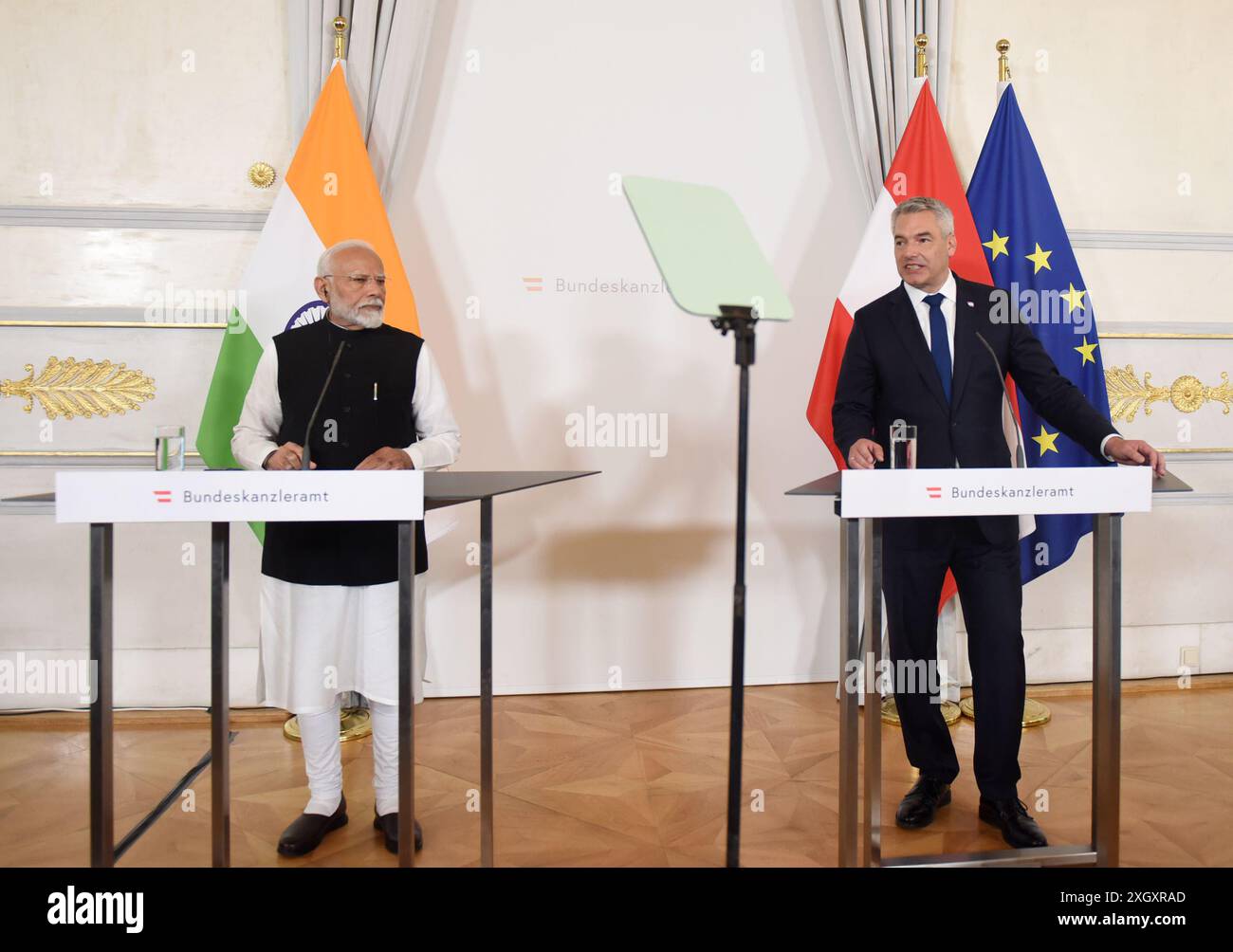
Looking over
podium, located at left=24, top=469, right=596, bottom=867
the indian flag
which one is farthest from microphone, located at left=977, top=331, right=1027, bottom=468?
the indian flag

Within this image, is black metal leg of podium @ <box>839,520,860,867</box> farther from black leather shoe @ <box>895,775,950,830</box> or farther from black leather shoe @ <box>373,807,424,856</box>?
black leather shoe @ <box>373,807,424,856</box>

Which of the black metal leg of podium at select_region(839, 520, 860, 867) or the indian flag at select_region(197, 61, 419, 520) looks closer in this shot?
the black metal leg of podium at select_region(839, 520, 860, 867)

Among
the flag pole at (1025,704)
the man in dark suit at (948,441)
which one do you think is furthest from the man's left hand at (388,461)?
the flag pole at (1025,704)

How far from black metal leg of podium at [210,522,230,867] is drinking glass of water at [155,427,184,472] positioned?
0.55 ft

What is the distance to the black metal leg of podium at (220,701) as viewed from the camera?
2025 mm

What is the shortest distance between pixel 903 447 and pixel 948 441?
292mm

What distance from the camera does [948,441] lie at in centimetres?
243

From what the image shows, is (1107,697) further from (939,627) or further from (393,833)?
(393,833)

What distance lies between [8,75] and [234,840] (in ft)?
9.76

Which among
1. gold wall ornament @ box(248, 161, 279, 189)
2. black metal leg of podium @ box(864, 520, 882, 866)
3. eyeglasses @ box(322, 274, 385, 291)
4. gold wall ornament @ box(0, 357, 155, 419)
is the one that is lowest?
black metal leg of podium @ box(864, 520, 882, 866)

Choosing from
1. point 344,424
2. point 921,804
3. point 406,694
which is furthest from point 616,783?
point 344,424

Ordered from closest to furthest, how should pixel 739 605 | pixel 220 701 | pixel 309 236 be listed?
1. pixel 739 605
2. pixel 220 701
3. pixel 309 236

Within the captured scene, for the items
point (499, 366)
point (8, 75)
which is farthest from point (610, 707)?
point (8, 75)

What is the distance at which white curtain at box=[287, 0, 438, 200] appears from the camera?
342 cm
